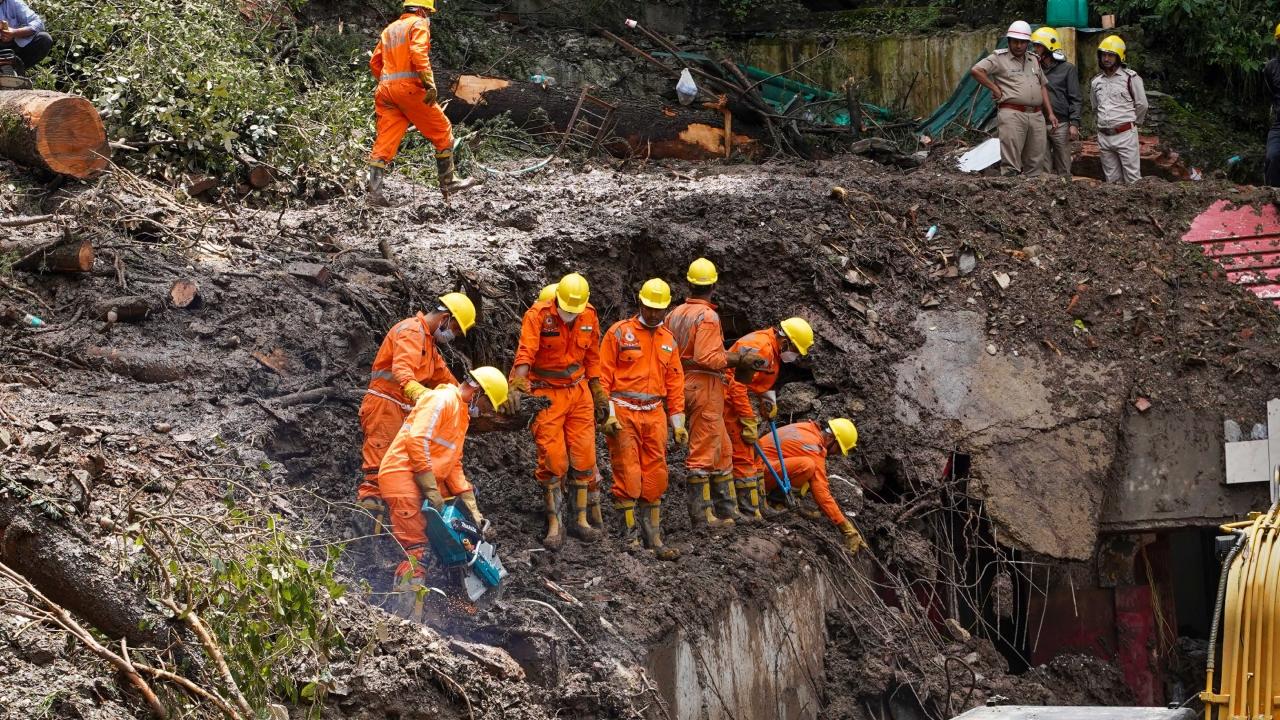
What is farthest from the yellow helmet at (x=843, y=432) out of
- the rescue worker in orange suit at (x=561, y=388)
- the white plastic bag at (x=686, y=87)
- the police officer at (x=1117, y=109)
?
the white plastic bag at (x=686, y=87)

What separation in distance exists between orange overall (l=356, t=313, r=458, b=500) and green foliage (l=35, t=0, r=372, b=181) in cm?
355

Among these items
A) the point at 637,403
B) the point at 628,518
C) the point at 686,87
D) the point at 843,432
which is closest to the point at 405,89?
the point at 637,403

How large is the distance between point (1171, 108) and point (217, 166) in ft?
32.4

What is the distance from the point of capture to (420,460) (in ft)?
24.4

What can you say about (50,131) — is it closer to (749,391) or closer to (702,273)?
(702,273)

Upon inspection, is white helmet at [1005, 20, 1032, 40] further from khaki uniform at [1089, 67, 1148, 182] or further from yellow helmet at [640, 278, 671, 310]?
yellow helmet at [640, 278, 671, 310]

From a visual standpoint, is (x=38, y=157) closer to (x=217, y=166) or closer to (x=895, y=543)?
(x=217, y=166)

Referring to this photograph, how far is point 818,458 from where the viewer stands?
1053cm

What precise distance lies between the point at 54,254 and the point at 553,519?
342 centimetres

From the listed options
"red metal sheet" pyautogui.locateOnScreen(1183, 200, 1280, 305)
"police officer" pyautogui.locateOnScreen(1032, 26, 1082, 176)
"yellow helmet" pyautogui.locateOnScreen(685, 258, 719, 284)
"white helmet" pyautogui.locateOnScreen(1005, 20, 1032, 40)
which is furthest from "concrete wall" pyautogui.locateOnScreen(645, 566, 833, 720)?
"white helmet" pyautogui.locateOnScreen(1005, 20, 1032, 40)

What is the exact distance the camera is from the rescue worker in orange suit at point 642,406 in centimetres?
942

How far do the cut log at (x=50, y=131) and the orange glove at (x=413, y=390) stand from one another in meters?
3.50

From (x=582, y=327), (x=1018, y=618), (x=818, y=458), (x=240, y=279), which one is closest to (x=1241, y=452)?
(x=1018, y=618)

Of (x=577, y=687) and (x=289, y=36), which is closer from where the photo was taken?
(x=577, y=687)
